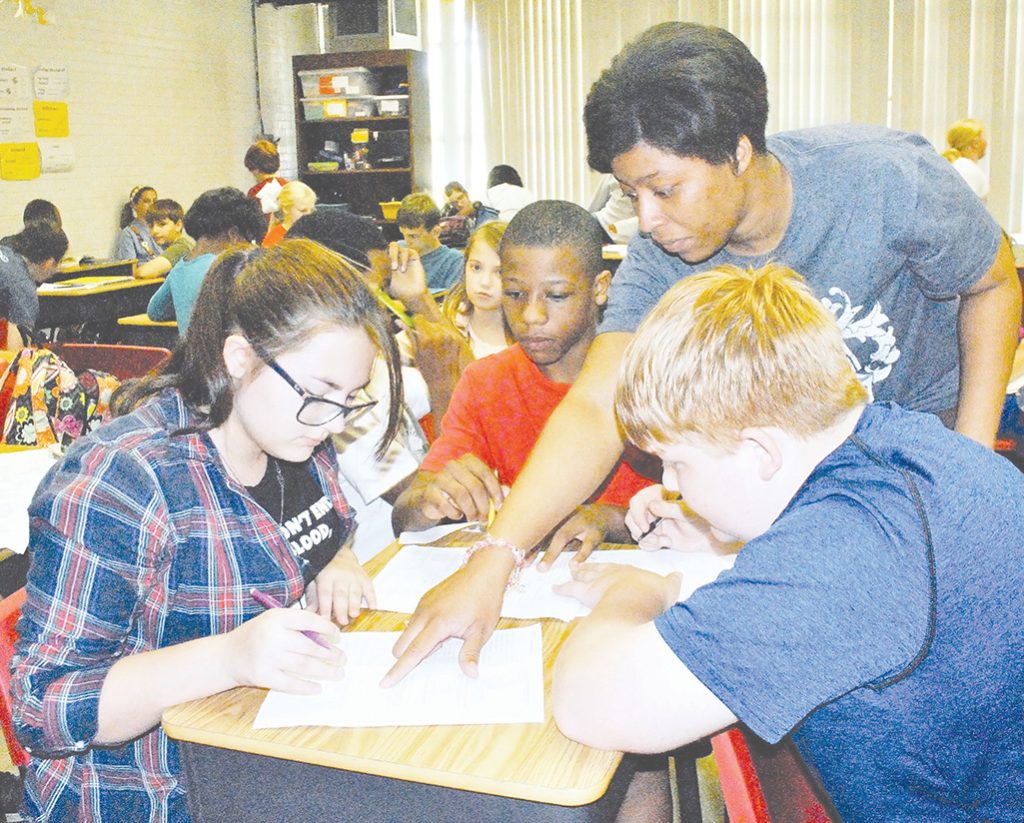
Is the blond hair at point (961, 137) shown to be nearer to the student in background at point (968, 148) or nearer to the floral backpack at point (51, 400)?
the student in background at point (968, 148)

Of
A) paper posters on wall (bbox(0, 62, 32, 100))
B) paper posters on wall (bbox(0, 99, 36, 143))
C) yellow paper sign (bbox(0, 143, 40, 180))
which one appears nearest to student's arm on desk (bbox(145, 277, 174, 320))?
yellow paper sign (bbox(0, 143, 40, 180))

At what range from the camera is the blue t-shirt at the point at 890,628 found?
0.81 metres

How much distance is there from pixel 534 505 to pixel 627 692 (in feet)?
1.86

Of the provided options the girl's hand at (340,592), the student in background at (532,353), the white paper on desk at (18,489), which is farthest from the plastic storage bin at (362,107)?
the girl's hand at (340,592)

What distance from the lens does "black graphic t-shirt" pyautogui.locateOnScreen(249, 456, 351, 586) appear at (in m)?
1.38

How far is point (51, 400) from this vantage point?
244cm

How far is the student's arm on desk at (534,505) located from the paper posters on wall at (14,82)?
207 inches

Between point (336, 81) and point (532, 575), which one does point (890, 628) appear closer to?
point (532, 575)

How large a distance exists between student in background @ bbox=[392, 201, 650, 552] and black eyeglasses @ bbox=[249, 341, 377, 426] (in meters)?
0.71

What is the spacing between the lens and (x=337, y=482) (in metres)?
1.54

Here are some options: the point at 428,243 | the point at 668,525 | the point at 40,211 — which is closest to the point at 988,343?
the point at 668,525

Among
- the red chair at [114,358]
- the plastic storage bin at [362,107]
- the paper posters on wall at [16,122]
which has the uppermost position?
the plastic storage bin at [362,107]

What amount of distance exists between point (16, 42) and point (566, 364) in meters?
5.06

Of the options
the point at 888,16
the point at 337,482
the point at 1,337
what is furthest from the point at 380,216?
the point at 337,482
